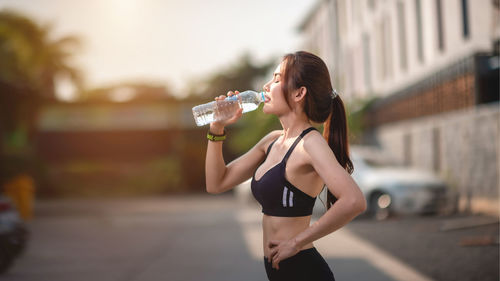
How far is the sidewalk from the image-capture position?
23.9 feet

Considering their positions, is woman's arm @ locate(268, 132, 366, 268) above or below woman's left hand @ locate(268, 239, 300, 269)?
above

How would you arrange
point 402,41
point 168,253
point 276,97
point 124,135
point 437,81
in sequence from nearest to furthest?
1. point 276,97
2. point 168,253
3. point 402,41
4. point 437,81
5. point 124,135

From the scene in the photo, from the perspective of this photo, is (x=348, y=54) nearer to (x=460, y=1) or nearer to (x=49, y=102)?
(x=49, y=102)

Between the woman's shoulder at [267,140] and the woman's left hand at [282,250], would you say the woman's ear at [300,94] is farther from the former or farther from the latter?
the woman's left hand at [282,250]

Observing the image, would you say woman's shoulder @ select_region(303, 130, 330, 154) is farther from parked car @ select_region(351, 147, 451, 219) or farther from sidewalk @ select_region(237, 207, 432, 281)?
parked car @ select_region(351, 147, 451, 219)

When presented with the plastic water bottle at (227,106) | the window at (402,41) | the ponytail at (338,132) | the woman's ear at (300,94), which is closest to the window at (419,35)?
the window at (402,41)

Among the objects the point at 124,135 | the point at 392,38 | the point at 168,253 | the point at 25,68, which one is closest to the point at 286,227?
the point at 168,253

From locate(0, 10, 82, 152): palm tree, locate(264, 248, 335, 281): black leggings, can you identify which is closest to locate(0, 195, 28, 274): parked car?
locate(264, 248, 335, 281): black leggings

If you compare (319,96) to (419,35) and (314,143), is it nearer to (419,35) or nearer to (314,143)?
(314,143)

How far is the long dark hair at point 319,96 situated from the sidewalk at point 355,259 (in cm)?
443

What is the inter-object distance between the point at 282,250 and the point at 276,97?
0.70 metres

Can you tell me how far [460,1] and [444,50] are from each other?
23.8 feet

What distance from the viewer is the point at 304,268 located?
2.87 m

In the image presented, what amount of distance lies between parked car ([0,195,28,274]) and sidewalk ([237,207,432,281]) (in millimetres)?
3199
